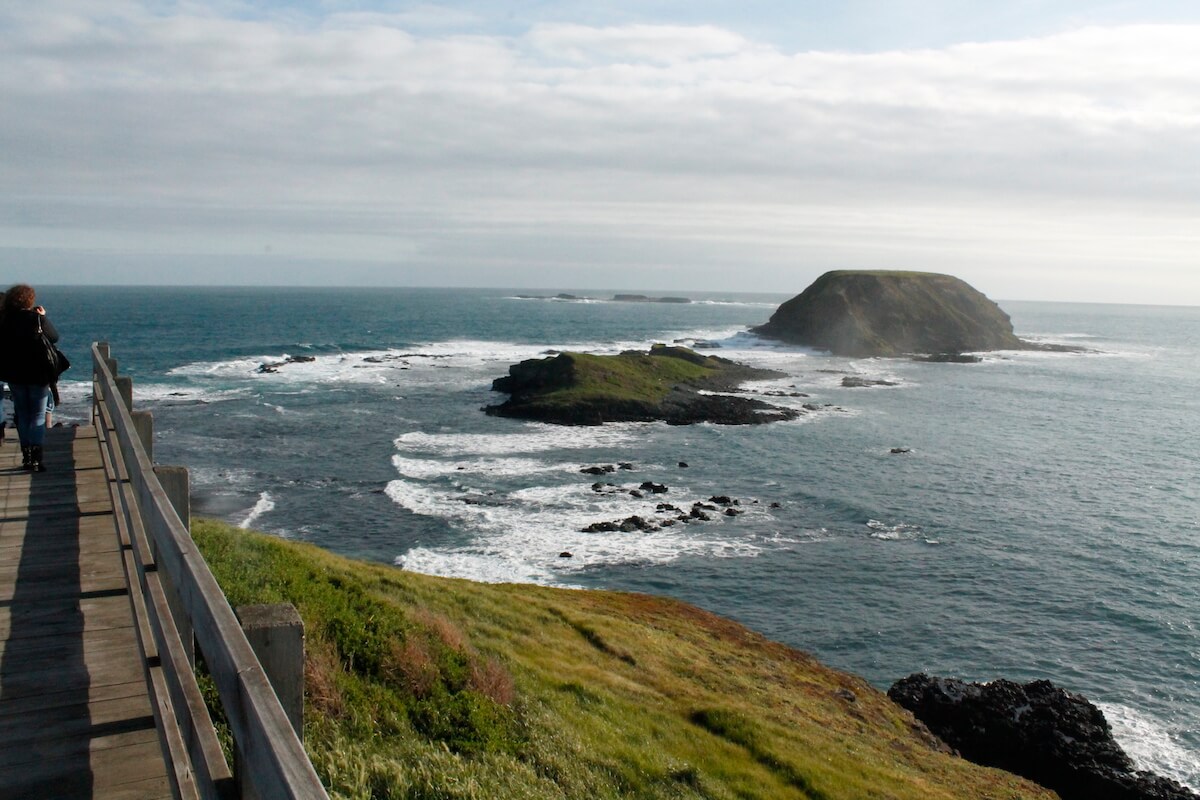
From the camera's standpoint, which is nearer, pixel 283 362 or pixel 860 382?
pixel 860 382

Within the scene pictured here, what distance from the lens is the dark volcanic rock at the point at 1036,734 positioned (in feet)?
74.6

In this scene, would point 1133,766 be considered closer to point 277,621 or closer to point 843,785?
point 843,785

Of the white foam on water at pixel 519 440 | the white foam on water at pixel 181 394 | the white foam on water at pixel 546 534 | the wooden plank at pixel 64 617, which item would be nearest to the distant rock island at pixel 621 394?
the white foam on water at pixel 519 440

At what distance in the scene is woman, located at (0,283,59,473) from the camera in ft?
40.3

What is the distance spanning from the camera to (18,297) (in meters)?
12.1

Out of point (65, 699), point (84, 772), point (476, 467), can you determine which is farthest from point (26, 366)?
point (476, 467)

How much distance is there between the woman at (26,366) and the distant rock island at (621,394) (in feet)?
182

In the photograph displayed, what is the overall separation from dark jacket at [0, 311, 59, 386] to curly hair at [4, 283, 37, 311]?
76 millimetres

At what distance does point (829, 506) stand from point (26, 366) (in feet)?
131

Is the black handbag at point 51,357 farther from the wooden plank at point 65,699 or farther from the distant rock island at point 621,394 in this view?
the distant rock island at point 621,394

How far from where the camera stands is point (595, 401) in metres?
72.1

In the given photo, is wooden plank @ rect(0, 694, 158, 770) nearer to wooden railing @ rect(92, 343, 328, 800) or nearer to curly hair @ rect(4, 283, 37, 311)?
wooden railing @ rect(92, 343, 328, 800)

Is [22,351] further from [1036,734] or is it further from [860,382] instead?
[860,382]

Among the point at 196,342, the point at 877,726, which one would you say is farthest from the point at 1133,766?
the point at 196,342
